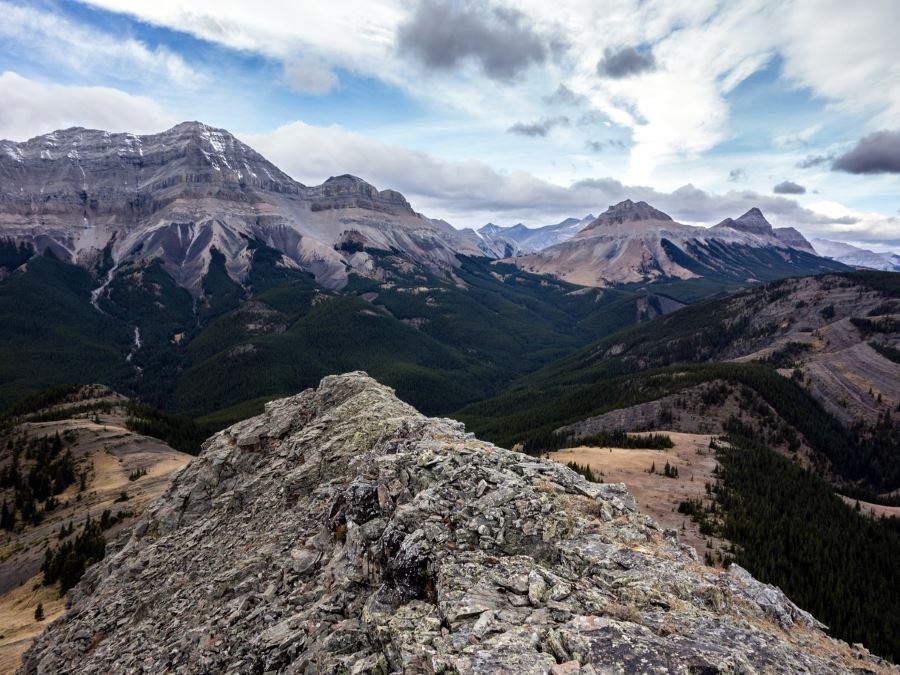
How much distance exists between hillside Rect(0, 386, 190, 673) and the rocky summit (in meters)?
22.3

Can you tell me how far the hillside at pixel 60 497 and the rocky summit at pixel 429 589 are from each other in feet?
73.1

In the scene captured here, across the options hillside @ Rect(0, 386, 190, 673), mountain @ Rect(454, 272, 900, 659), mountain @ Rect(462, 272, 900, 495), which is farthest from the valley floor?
hillside @ Rect(0, 386, 190, 673)

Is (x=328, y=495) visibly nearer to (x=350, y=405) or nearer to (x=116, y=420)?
(x=350, y=405)

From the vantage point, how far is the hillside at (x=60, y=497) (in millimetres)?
51781

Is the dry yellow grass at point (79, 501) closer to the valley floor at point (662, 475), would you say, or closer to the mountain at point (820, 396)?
the valley floor at point (662, 475)

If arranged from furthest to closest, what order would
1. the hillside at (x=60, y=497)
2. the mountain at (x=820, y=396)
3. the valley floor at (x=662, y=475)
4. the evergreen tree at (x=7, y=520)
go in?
1. the mountain at (x=820, y=396)
2. the evergreen tree at (x=7, y=520)
3. the hillside at (x=60, y=497)
4. the valley floor at (x=662, y=475)

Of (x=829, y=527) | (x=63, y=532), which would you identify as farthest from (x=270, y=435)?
(x=829, y=527)

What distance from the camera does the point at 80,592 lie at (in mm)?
34844

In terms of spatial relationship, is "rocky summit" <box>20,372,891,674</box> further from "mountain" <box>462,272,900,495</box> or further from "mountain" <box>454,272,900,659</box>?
"mountain" <box>462,272,900,495</box>

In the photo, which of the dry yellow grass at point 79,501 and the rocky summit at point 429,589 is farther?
the dry yellow grass at point 79,501

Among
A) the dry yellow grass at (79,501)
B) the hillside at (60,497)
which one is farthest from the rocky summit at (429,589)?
the hillside at (60,497)

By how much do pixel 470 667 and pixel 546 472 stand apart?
Answer: 12.2 metres

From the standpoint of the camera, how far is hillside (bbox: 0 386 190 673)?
170 ft

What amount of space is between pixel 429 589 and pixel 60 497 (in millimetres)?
90821
